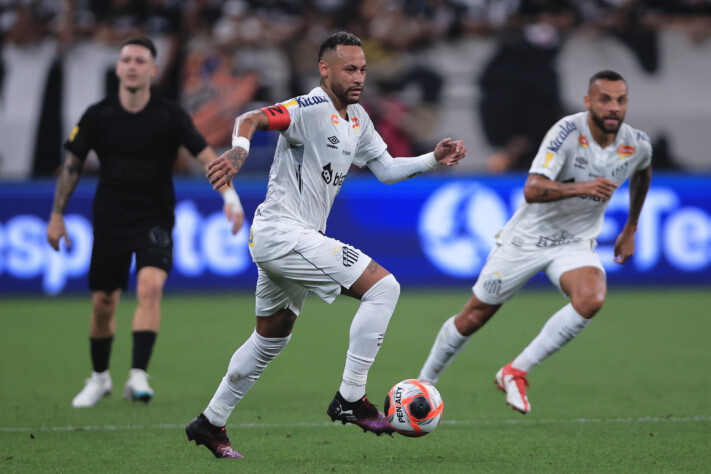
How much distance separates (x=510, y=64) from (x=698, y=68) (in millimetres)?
2907

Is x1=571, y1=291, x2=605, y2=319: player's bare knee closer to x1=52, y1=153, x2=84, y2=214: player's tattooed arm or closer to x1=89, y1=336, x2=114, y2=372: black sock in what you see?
x1=89, y1=336, x2=114, y2=372: black sock

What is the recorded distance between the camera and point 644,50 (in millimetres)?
14875

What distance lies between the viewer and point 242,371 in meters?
5.29

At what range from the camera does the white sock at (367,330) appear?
4980 millimetres

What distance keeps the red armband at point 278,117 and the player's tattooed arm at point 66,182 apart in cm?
265

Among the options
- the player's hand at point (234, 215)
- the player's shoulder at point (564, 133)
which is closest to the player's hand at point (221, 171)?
the player's hand at point (234, 215)

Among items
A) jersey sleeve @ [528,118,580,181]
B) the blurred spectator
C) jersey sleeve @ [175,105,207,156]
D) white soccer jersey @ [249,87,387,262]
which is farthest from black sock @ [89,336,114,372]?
the blurred spectator

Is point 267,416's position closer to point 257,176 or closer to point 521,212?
point 521,212

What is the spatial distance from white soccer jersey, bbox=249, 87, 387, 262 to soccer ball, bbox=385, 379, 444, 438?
3.13 ft

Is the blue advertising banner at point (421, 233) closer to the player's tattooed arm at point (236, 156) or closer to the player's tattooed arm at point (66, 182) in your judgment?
the player's tattooed arm at point (66, 182)

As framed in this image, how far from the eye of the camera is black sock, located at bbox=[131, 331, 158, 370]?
22.6 ft

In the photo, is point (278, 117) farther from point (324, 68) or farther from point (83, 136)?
point (83, 136)

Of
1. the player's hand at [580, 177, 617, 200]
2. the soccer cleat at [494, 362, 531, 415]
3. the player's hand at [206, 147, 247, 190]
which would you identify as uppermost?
the player's hand at [206, 147, 247, 190]

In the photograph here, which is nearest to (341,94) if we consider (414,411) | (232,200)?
(232,200)
